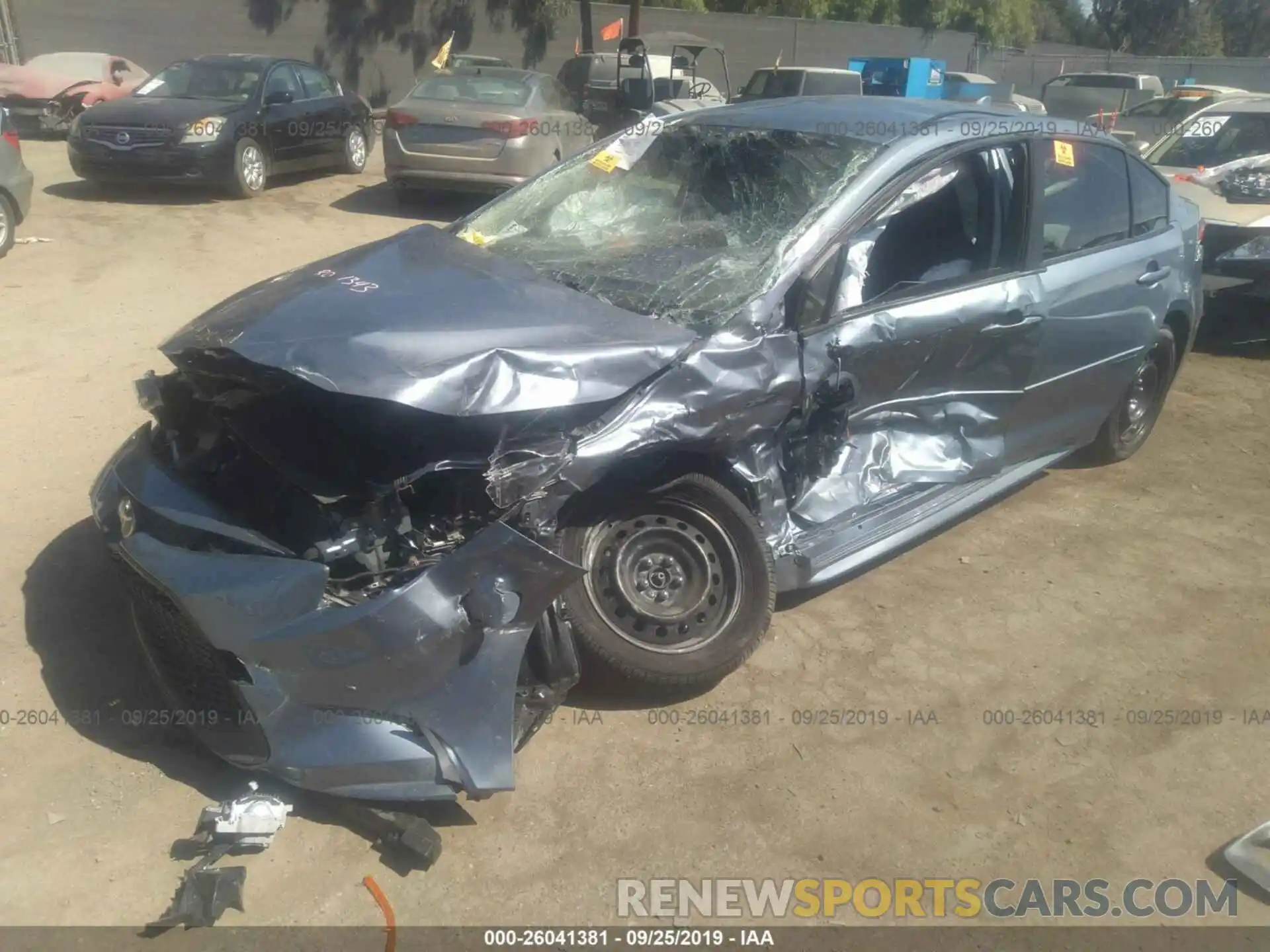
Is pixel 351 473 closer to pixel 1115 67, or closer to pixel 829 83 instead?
pixel 829 83

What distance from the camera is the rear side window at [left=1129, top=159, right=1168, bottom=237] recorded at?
516 cm

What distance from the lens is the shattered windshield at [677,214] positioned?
144 inches

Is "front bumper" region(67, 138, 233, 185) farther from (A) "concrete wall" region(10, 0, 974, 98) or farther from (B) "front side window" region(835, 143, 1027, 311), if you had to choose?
(A) "concrete wall" region(10, 0, 974, 98)

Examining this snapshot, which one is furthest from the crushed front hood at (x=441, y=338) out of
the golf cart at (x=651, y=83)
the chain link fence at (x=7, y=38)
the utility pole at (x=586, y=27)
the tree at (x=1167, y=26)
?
the tree at (x=1167, y=26)

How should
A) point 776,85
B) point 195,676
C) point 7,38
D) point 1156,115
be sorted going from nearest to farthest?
point 195,676 < point 1156,115 < point 776,85 < point 7,38

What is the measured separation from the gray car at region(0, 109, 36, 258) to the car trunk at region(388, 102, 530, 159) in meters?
3.65

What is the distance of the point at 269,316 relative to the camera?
3.23m

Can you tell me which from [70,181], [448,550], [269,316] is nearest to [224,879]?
[448,550]

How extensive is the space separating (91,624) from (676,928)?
94.2 inches

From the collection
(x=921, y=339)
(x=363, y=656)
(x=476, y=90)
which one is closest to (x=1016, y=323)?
(x=921, y=339)

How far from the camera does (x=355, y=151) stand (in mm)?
13836

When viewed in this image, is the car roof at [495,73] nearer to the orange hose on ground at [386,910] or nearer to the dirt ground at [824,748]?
the dirt ground at [824,748]

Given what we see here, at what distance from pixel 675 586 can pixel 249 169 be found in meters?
9.91

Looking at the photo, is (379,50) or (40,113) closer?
(40,113)
